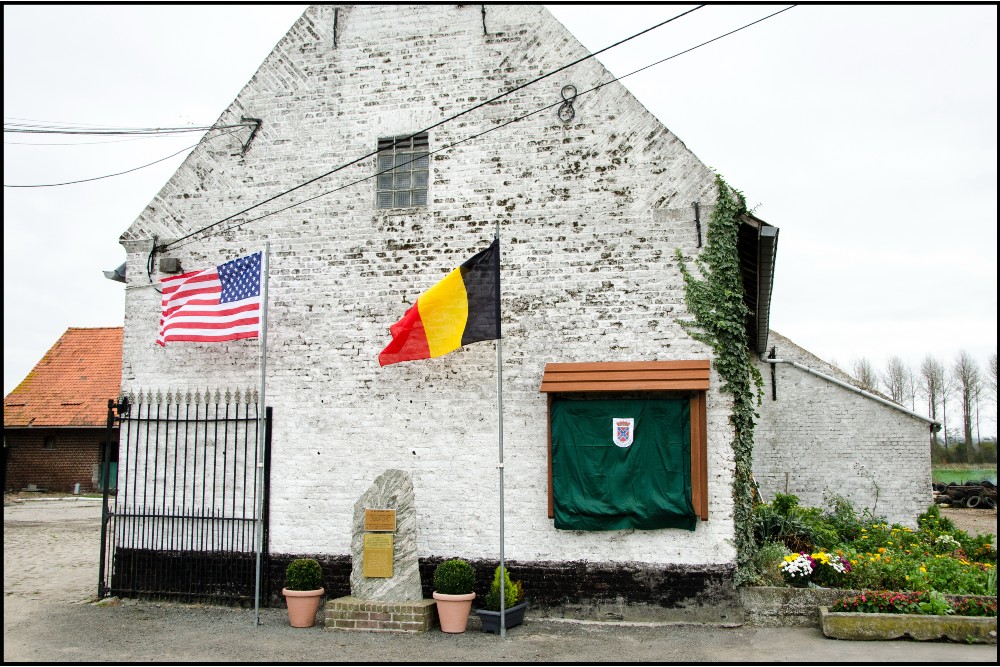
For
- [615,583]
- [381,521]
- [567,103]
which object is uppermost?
[567,103]

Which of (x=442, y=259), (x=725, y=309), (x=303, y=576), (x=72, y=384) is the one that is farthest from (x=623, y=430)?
(x=72, y=384)

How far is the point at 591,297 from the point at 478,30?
3657mm

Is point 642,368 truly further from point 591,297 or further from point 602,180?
point 602,180

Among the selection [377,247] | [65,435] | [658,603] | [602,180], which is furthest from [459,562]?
[65,435]

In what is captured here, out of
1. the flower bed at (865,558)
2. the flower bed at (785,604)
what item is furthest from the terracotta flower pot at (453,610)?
the flower bed at (865,558)

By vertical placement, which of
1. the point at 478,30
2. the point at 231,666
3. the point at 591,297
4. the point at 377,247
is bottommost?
the point at 231,666

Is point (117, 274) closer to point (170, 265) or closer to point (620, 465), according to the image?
point (170, 265)

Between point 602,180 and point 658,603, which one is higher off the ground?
point 602,180

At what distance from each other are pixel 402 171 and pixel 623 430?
13.9 ft

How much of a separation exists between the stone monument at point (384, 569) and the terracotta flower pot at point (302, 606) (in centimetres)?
23

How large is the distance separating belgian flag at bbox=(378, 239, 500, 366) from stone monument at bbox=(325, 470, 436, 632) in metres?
1.56

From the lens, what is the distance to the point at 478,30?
10719mm

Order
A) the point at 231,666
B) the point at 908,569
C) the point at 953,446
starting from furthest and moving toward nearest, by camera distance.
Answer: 1. the point at 953,446
2. the point at 908,569
3. the point at 231,666

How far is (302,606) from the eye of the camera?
9547 millimetres
